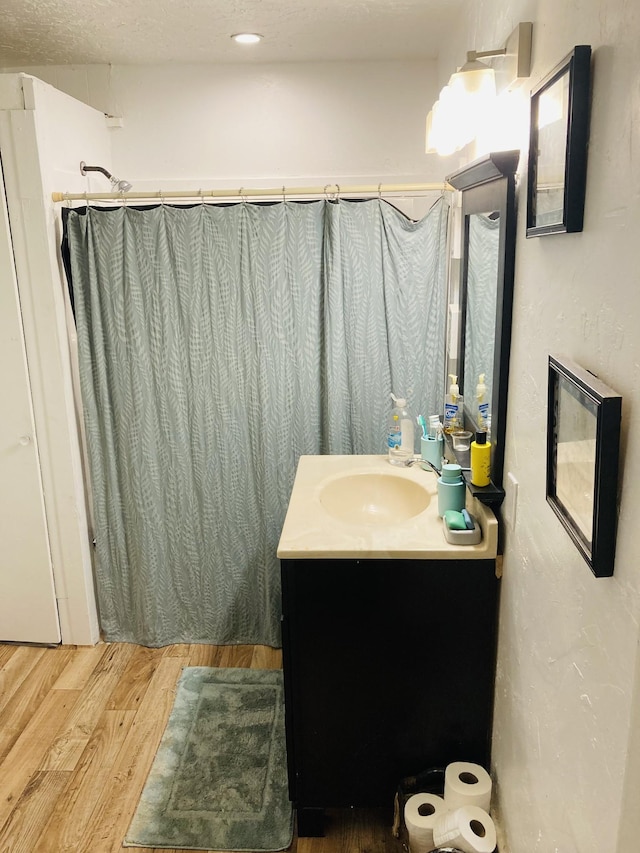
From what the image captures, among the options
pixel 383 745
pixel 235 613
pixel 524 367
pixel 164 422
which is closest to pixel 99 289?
pixel 164 422

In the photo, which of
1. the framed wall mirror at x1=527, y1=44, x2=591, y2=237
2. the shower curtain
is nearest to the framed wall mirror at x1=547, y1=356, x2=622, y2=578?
the framed wall mirror at x1=527, y1=44, x2=591, y2=237

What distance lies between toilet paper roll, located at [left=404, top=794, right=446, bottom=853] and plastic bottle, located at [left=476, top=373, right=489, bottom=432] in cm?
98

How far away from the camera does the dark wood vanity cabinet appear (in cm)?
170

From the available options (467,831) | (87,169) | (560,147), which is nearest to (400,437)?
(467,831)

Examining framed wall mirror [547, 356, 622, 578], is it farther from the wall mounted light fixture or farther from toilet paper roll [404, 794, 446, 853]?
toilet paper roll [404, 794, 446, 853]

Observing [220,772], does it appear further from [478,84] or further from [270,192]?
[478,84]

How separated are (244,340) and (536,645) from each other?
58.2 inches

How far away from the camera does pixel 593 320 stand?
3.26ft

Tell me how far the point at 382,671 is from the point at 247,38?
7.13ft

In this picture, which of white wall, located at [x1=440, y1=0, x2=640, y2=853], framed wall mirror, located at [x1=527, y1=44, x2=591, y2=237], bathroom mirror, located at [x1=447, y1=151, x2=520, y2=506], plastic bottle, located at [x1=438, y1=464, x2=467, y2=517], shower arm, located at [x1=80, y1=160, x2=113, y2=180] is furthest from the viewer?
shower arm, located at [x1=80, y1=160, x2=113, y2=180]

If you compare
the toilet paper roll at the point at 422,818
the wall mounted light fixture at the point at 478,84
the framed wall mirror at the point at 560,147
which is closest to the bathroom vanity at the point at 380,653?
the toilet paper roll at the point at 422,818

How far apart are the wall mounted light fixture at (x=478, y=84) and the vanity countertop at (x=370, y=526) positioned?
965 millimetres

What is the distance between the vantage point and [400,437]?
225 centimetres

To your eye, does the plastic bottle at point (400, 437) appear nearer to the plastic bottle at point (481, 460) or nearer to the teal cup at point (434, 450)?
the teal cup at point (434, 450)
